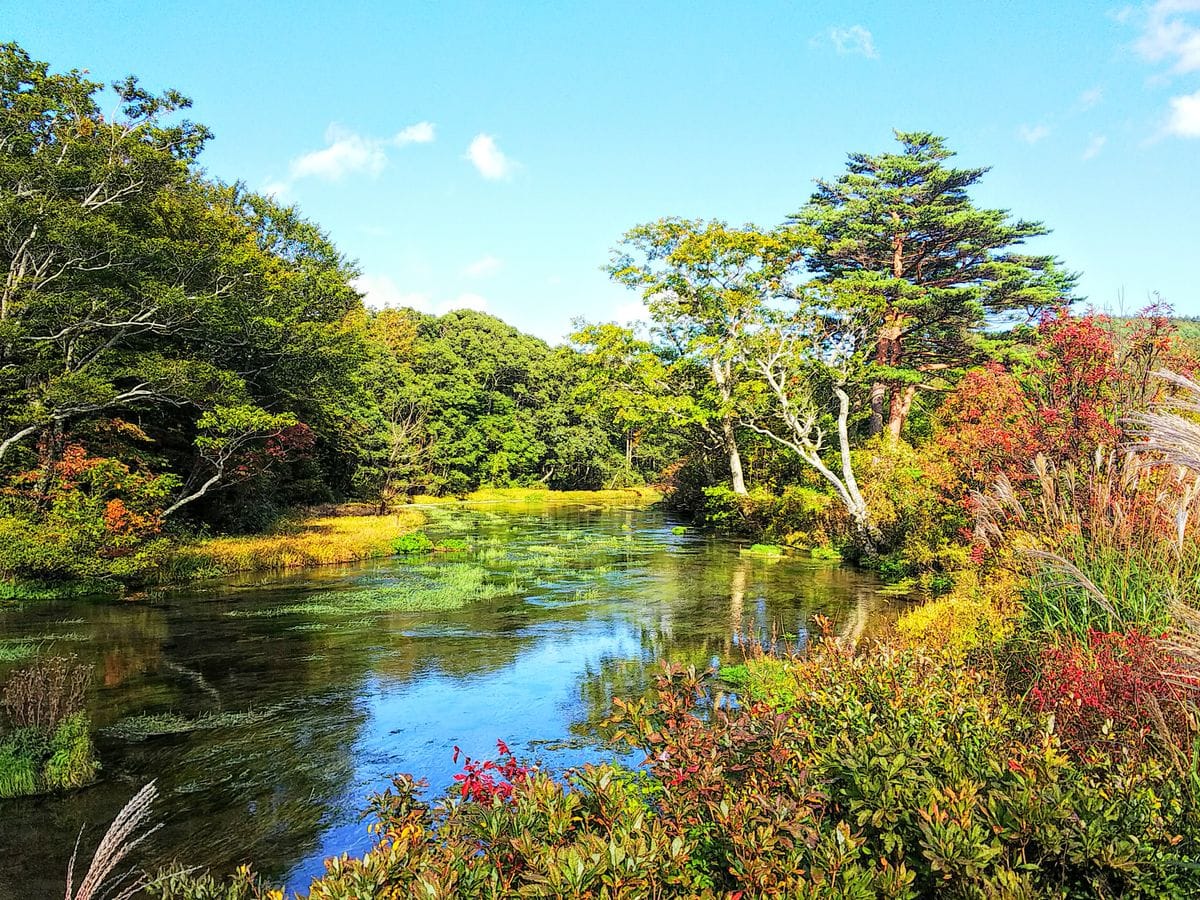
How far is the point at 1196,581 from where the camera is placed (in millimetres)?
5332

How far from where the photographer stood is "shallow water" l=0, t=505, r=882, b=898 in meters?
6.33

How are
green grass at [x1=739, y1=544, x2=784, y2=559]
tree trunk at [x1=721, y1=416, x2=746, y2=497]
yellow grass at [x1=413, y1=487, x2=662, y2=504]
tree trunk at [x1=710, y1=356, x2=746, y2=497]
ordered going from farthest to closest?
yellow grass at [x1=413, y1=487, x2=662, y2=504] → tree trunk at [x1=721, y1=416, x2=746, y2=497] → tree trunk at [x1=710, y1=356, x2=746, y2=497] → green grass at [x1=739, y1=544, x2=784, y2=559]

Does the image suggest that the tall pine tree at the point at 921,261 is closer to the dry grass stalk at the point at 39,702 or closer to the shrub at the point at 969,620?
the shrub at the point at 969,620

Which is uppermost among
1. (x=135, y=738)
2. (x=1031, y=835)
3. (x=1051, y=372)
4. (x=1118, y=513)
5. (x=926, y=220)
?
(x=926, y=220)

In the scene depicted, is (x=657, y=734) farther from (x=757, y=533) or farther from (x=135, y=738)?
(x=757, y=533)

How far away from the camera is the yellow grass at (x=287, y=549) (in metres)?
19.0

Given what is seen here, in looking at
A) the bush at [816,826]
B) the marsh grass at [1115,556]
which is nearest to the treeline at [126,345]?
the bush at [816,826]

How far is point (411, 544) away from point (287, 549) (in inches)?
173

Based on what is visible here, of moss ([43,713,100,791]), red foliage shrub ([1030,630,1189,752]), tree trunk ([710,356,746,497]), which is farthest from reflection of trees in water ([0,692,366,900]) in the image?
tree trunk ([710,356,746,497])

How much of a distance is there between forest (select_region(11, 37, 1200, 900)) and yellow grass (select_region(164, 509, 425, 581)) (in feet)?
1.03

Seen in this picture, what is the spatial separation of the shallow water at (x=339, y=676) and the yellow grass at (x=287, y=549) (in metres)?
1.12

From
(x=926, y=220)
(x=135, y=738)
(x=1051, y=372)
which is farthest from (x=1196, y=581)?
(x=926, y=220)

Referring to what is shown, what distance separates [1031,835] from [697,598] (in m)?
13.7

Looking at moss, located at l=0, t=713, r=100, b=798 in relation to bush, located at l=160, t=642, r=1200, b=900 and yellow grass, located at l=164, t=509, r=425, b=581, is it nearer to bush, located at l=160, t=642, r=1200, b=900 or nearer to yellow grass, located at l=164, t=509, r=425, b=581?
bush, located at l=160, t=642, r=1200, b=900
